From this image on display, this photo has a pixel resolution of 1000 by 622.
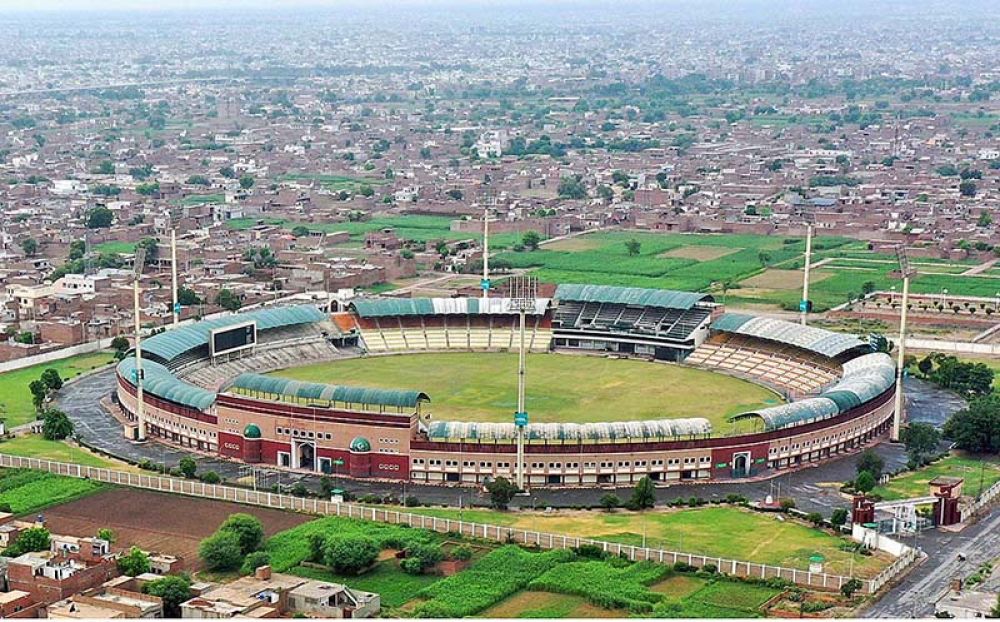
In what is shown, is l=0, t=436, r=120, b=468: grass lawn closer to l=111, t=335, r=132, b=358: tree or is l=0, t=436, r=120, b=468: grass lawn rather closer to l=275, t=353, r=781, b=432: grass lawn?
l=275, t=353, r=781, b=432: grass lawn

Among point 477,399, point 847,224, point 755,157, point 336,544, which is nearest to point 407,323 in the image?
point 477,399

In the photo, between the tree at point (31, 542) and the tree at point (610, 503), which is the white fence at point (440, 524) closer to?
the tree at point (610, 503)

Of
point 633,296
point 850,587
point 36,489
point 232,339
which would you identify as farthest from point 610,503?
point 633,296

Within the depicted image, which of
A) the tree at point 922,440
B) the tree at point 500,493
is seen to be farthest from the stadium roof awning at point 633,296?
the tree at point 500,493

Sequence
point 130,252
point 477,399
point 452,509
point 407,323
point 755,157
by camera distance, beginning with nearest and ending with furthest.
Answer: point 452,509
point 477,399
point 407,323
point 130,252
point 755,157

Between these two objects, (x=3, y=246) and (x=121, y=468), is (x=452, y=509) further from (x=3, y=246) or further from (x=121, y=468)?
(x=3, y=246)

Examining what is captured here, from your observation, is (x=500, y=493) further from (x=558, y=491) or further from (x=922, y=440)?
(x=922, y=440)
